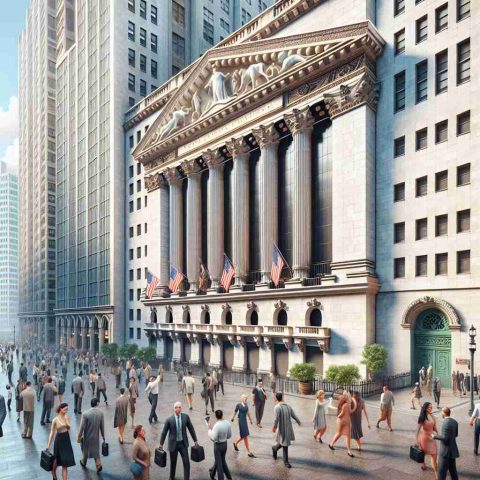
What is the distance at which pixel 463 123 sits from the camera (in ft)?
100

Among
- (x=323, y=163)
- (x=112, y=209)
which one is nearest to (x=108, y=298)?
(x=112, y=209)

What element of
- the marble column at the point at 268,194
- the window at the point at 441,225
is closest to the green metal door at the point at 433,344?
the window at the point at 441,225

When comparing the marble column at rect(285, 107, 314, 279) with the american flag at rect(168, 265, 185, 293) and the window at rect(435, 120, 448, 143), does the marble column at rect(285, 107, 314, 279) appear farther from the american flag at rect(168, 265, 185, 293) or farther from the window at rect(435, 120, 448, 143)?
the american flag at rect(168, 265, 185, 293)

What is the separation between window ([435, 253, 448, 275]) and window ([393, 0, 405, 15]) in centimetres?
1931

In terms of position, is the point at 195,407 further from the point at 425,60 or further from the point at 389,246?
the point at 425,60

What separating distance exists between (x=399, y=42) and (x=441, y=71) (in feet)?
15.6

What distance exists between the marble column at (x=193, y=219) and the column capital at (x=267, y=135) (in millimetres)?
10761

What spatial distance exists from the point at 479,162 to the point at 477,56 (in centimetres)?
728

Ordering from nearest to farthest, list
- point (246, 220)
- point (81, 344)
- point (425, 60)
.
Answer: point (425, 60) → point (246, 220) → point (81, 344)

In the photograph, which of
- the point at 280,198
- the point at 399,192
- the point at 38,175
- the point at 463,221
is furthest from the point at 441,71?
the point at 38,175

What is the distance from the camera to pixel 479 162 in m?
29.1

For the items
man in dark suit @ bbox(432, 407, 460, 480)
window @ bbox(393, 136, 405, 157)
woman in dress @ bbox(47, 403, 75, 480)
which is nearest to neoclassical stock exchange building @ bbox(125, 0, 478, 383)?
window @ bbox(393, 136, 405, 157)

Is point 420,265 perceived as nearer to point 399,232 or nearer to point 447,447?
point 399,232

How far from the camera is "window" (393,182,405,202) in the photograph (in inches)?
1318
